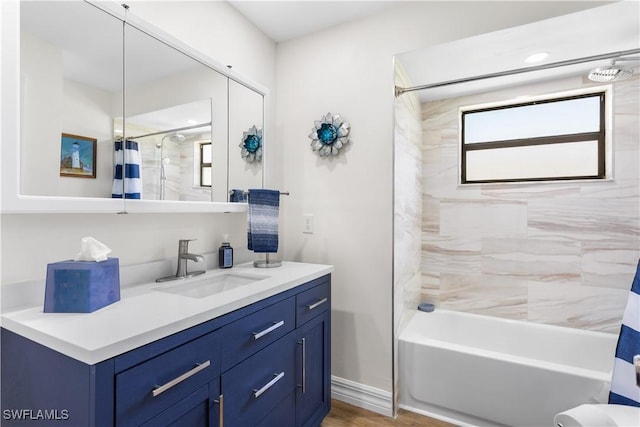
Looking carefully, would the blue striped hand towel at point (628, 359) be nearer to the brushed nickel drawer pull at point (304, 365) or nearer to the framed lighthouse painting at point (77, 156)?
the brushed nickel drawer pull at point (304, 365)

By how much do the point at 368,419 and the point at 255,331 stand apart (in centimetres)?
112

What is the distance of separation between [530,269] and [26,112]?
2.94 metres

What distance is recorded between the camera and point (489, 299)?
2461 millimetres

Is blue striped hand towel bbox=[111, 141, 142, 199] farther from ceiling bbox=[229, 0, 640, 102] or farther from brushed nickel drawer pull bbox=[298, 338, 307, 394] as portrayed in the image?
ceiling bbox=[229, 0, 640, 102]

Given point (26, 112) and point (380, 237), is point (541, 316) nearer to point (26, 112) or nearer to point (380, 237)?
point (380, 237)

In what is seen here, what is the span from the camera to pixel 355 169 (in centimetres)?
200

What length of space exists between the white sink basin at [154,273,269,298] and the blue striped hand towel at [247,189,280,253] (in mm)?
205

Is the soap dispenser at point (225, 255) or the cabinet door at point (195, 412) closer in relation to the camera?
the cabinet door at point (195, 412)

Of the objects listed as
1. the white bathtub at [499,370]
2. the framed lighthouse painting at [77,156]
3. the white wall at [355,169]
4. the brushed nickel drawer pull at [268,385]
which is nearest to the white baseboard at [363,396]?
the white wall at [355,169]

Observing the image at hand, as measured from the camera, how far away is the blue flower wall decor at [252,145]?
1938 mm

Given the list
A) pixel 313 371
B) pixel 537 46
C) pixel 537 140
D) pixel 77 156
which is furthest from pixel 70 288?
pixel 537 140

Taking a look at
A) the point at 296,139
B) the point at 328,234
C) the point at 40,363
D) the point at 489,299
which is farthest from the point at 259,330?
the point at 489,299

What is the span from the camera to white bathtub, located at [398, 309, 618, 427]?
160 cm

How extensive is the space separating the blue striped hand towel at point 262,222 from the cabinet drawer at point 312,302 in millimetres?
353
